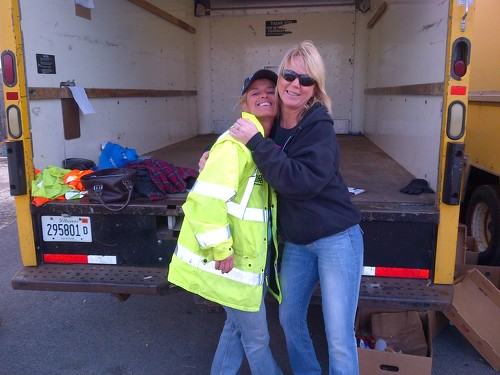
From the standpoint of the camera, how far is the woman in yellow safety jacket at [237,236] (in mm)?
1911

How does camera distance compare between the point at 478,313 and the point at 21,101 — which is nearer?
the point at 21,101

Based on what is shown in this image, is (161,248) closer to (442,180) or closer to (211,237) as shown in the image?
(211,237)

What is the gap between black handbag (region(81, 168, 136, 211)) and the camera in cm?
272

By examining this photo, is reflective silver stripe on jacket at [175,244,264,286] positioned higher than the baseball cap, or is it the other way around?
the baseball cap

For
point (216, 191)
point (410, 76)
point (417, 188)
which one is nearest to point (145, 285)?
point (216, 191)

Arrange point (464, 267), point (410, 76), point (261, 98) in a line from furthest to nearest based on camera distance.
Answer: point (410, 76) < point (464, 267) < point (261, 98)

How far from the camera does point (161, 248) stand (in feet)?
9.21

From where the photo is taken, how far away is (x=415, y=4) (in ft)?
12.0

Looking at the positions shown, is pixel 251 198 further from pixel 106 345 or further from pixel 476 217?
pixel 476 217

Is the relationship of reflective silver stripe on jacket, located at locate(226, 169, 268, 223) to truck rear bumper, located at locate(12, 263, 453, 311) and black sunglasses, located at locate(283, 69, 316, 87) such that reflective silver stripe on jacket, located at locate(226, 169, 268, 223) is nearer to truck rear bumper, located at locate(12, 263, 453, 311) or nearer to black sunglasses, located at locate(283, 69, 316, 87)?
black sunglasses, located at locate(283, 69, 316, 87)

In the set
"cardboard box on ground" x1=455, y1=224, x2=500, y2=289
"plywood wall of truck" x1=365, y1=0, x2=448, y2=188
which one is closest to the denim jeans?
"plywood wall of truck" x1=365, y1=0, x2=448, y2=188

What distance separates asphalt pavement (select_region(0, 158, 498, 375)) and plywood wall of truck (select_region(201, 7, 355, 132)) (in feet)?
11.8

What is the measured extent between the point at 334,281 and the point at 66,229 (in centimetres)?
161

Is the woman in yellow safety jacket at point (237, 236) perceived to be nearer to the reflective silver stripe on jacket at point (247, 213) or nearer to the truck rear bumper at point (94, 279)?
the reflective silver stripe on jacket at point (247, 213)
